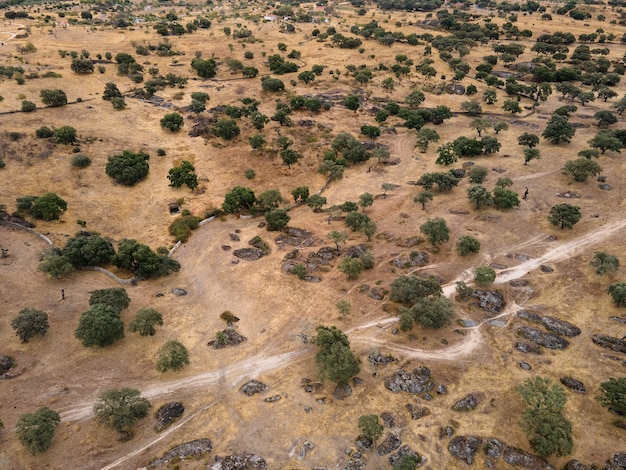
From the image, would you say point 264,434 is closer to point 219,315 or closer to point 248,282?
point 219,315

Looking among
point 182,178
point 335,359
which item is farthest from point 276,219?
point 335,359

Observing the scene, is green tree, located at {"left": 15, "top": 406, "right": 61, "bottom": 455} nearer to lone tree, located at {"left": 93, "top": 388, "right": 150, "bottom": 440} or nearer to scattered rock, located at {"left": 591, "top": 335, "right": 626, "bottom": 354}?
lone tree, located at {"left": 93, "top": 388, "right": 150, "bottom": 440}

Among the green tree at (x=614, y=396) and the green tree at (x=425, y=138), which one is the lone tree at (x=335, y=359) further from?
the green tree at (x=425, y=138)

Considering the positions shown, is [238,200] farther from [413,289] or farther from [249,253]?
[413,289]

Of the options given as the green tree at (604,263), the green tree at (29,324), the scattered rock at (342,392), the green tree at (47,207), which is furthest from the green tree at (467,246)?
the green tree at (47,207)

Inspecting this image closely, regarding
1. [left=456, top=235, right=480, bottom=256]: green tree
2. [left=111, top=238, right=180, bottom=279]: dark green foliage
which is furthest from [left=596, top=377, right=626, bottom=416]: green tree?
[left=111, top=238, right=180, bottom=279]: dark green foliage
